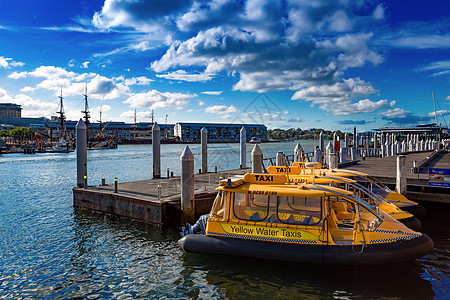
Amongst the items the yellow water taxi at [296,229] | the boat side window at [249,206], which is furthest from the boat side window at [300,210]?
the boat side window at [249,206]

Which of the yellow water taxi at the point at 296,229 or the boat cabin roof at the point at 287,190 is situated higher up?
the boat cabin roof at the point at 287,190

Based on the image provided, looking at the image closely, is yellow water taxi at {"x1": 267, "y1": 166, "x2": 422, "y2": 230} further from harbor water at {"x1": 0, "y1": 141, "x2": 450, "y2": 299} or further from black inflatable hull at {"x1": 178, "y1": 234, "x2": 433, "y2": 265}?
black inflatable hull at {"x1": 178, "y1": 234, "x2": 433, "y2": 265}

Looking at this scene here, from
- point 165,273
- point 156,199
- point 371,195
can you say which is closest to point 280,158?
point 371,195

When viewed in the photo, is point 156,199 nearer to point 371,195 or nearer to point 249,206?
point 249,206

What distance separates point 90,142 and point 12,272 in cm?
13322

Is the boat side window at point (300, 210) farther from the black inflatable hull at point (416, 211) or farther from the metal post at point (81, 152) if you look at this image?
the metal post at point (81, 152)

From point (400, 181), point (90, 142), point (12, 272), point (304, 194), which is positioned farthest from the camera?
point (90, 142)

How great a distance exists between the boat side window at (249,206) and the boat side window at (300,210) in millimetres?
579

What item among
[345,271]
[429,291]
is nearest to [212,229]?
[345,271]

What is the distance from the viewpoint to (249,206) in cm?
1104

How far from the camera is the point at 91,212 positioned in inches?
728

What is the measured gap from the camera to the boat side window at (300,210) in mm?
10094

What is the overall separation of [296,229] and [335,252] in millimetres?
1326

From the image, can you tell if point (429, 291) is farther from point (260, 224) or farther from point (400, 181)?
point (400, 181)
